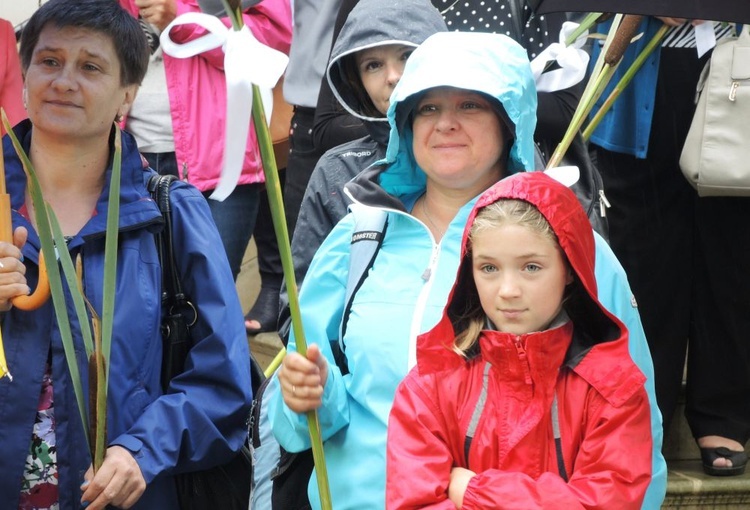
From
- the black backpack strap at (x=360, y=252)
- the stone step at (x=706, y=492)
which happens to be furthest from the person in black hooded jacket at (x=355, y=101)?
the stone step at (x=706, y=492)

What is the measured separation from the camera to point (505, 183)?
273 centimetres

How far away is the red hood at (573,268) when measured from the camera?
2.64 meters

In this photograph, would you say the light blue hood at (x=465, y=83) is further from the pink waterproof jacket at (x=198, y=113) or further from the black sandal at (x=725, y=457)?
the black sandal at (x=725, y=457)

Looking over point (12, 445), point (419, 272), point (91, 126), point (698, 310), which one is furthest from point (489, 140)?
point (698, 310)

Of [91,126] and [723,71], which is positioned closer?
[91,126]

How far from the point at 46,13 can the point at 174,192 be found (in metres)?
0.55

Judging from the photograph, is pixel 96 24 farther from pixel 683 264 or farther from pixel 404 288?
pixel 683 264

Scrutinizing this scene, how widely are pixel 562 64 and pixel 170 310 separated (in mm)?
1320

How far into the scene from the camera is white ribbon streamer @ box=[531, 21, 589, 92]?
3.66m

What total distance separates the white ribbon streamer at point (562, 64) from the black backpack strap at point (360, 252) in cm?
77

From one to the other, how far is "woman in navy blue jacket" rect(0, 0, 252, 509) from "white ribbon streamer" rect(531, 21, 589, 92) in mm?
1081

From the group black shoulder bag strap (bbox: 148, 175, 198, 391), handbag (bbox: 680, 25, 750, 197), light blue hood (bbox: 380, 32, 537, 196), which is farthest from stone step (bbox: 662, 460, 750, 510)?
black shoulder bag strap (bbox: 148, 175, 198, 391)

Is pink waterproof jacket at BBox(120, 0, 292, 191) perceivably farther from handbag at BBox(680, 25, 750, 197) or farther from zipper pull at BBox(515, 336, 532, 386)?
zipper pull at BBox(515, 336, 532, 386)

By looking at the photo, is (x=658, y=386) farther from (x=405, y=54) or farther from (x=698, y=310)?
(x=405, y=54)
